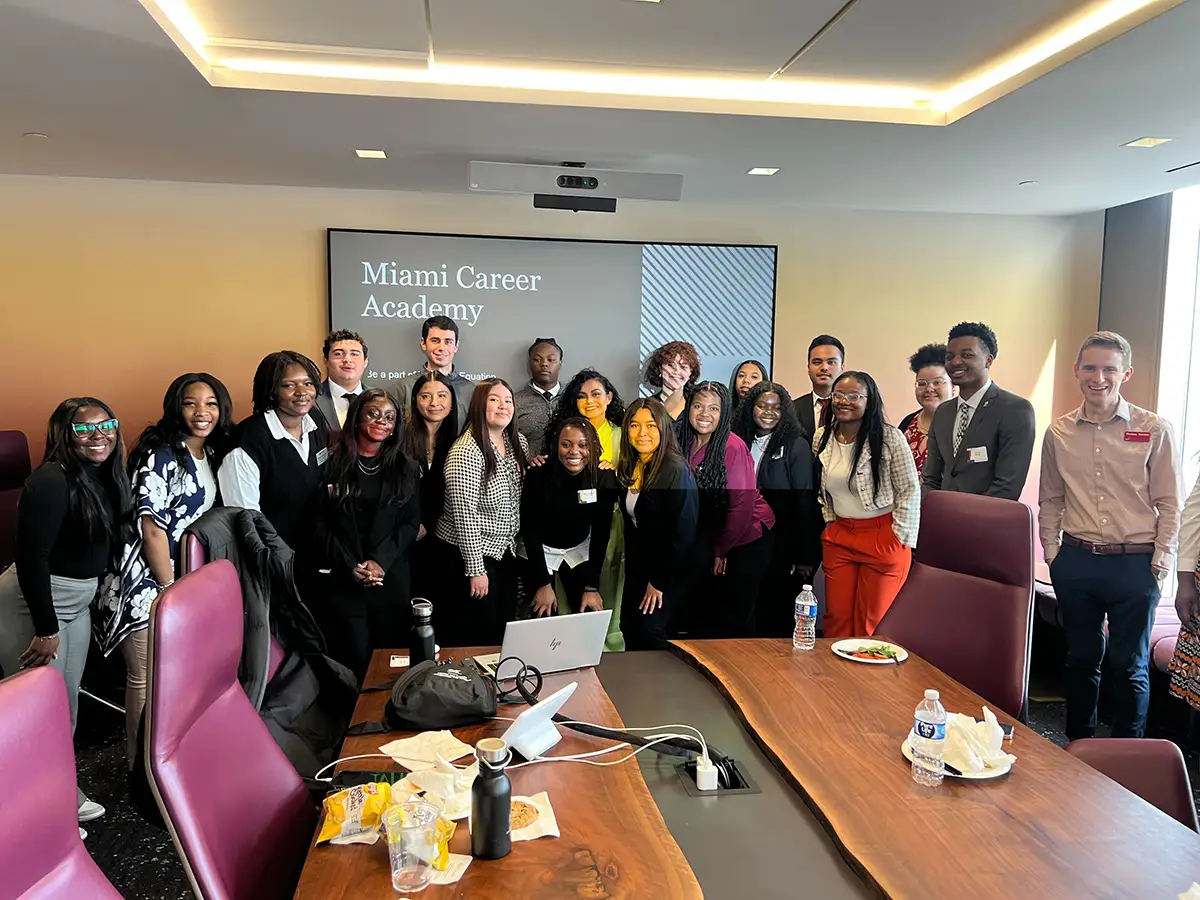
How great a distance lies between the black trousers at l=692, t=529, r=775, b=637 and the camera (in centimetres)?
405

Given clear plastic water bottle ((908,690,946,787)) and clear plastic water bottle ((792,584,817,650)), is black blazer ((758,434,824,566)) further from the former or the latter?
clear plastic water bottle ((908,690,946,787))

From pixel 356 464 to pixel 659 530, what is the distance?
142 centimetres

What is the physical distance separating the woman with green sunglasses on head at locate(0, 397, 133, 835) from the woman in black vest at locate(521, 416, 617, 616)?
1.64 metres

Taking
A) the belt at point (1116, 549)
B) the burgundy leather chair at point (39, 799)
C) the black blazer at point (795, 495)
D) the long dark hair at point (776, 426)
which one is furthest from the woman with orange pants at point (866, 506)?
the burgundy leather chair at point (39, 799)

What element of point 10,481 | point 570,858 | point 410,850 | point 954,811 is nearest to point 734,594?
point 954,811

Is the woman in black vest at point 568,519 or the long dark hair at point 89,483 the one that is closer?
the long dark hair at point 89,483

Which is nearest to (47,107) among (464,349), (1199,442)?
(464,349)

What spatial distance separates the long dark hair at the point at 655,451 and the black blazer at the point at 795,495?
50 centimetres

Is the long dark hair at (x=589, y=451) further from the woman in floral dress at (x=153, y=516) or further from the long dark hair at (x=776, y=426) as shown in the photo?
the woman in floral dress at (x=153, y=516)

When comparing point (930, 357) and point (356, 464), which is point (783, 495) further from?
point (356, 464)

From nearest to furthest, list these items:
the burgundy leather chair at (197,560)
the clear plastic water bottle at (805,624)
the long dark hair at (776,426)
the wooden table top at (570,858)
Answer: the wooden table top at (570,858) < the burgundy leather chair at (197,560) < the clear plastic water bottle at (805,624) < the long dark hair at (776,426)

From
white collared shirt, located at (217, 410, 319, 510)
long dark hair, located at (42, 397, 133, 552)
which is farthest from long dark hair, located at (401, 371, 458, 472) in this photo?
long dark hair, located at (42, 397, 133, 552)

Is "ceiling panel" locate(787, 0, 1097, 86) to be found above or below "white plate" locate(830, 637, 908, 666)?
above

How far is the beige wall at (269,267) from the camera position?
4500 mm
